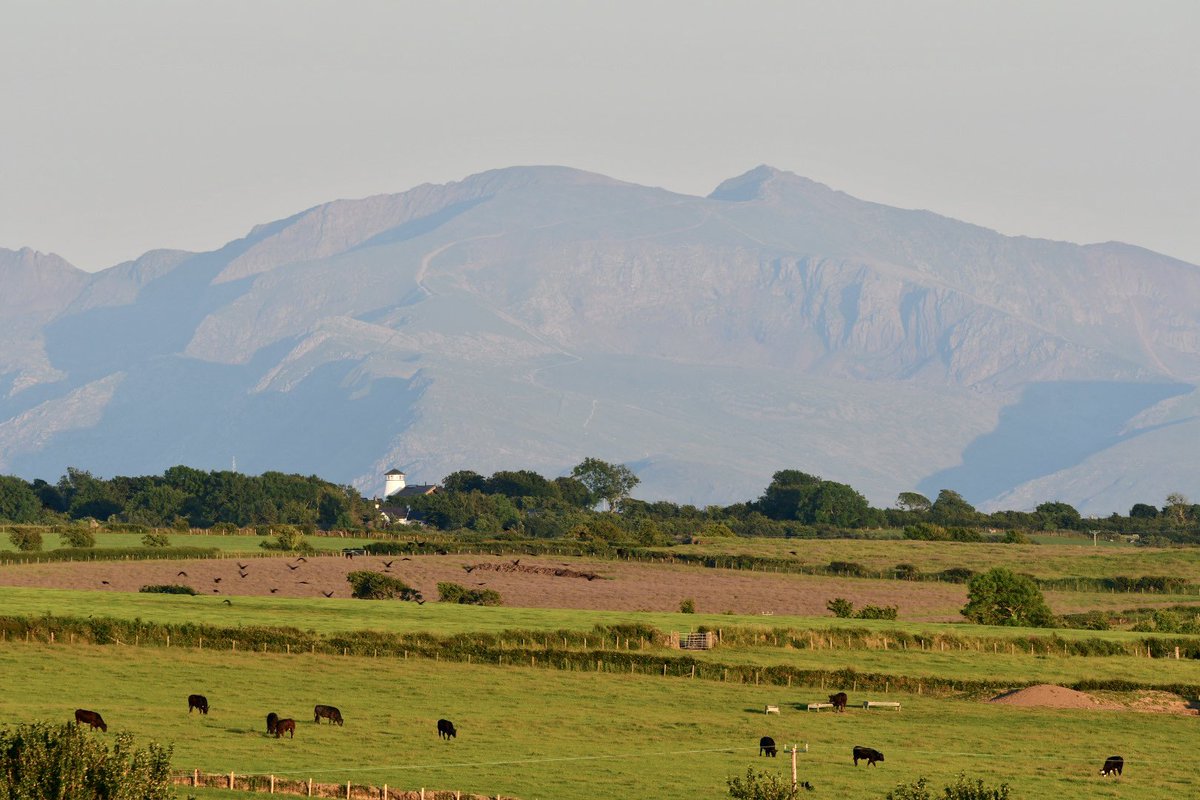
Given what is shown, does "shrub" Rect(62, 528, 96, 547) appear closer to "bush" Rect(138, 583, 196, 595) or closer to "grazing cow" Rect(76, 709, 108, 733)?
"bush" Rect(138, 583, 196, 595)

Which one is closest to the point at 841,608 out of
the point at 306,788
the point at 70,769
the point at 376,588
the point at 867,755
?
the point at 376,588

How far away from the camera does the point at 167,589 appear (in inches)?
5030

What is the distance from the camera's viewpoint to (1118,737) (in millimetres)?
81938

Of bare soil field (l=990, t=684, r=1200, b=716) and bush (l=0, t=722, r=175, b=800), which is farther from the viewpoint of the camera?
bare soil field (l=990, t=684, r=1200, b=716)

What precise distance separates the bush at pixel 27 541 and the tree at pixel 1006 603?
2926 inches

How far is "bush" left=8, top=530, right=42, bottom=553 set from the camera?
157625mm

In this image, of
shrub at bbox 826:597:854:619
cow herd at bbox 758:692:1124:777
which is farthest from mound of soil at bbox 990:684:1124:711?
shrub at bbox 826:597:854:619

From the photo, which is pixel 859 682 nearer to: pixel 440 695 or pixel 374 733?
pixel 440 695

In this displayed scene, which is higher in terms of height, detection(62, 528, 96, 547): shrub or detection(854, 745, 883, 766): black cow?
detection(62, 528, 96, 547): shrub

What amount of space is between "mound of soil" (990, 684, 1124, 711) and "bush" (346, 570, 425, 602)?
Answer: 168 ft

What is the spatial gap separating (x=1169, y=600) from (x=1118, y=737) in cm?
6784

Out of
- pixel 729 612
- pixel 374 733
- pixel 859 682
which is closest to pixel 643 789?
pixel 374 733

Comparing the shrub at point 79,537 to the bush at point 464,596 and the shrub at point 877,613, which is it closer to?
the bush at point 464,596

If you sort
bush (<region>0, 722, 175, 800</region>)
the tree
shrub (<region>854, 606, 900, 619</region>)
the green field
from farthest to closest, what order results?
the green field
shrub (<region>854, 606, 900, 619</region>)
the tree
bush (<region>0, 722, 175, 800</region>)
